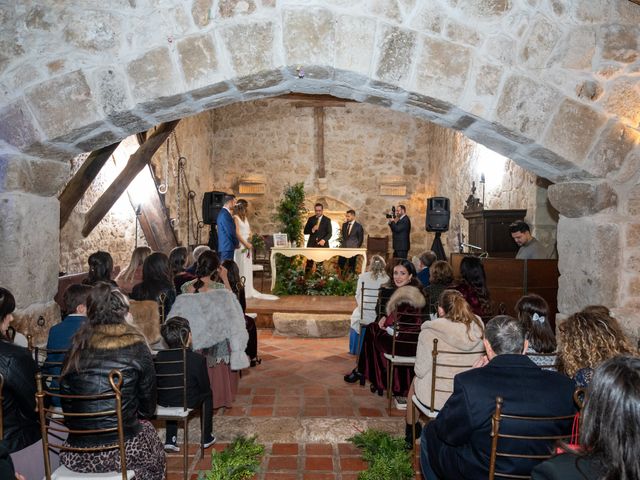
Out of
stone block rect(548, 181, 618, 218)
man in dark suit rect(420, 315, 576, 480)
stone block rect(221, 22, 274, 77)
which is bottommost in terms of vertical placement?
man in dark suit rect(420, 315, 576, 480)

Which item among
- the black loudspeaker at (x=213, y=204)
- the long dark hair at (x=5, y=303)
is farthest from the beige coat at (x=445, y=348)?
the black loudspeaker at (x=213, y=204)

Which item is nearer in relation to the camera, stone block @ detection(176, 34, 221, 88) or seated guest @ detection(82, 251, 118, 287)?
stone block @ detection(176, 34, 221, 88)

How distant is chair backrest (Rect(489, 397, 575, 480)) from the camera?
5.45ft

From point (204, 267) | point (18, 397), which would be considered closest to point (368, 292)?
point (204, 267)

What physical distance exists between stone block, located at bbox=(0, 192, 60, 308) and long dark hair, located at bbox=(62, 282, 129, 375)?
119 cm

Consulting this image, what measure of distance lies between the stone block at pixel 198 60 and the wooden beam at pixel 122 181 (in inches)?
150

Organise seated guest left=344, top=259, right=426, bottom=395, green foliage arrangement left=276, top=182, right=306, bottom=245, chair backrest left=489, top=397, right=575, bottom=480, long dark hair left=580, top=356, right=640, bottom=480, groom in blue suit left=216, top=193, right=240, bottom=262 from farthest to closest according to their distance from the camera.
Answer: green foliage arrangement left=276, top=182, right=306, bottom=245 → groom in blue suit left=216, top=193, right=240, bottom=262 → seated guest left=344, top=259, right=426, bottom=395 → chair backrest left=489, top=397, right=575, bottom=480 → long dark hair left=580, top=356, right=640, bottom=480

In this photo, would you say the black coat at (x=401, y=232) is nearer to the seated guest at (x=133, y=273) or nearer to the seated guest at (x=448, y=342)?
the seated guest at (x=133, y=273)

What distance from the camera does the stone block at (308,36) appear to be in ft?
9.05

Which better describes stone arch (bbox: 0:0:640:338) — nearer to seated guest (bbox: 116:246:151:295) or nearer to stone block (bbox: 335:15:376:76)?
stone block (bbox: 335:15:376:76)

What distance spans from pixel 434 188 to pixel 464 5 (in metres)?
8.81

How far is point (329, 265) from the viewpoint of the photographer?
10789mm

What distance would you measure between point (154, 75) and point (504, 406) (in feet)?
7.72

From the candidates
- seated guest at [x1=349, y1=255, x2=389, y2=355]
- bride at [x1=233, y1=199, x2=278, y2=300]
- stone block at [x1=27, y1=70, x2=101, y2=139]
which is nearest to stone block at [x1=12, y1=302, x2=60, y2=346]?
stone block at [x1=27, y1=70, x2=101, y2=139]
